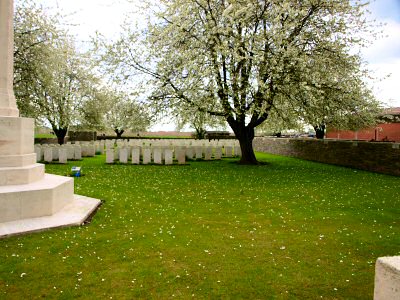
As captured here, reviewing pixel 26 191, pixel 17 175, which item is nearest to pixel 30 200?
pixel 26 191

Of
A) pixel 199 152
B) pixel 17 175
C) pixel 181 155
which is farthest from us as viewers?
pixel 199 152

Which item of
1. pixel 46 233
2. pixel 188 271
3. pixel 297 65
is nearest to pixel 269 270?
pixel 188 271

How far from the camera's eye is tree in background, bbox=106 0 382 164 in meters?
14.9

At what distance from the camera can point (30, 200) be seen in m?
6.44

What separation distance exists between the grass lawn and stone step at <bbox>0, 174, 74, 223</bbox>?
82cm

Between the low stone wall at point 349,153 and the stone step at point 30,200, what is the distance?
1325 centimetres

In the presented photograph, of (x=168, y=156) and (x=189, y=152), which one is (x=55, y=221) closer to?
(x=168, y=156)

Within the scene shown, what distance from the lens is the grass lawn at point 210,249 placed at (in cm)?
394

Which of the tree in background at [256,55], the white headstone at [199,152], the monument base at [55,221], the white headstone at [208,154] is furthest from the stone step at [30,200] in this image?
the white headstone at [199,152]

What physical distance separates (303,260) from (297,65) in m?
11.7

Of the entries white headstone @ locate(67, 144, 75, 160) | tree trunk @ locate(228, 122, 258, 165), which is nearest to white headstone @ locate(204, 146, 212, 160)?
tree trunk @ locate(228, 122, 258, 165)

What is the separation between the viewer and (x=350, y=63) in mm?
16516

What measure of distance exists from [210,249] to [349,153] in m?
15.0

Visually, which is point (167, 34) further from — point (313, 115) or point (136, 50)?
point (313, 115)
